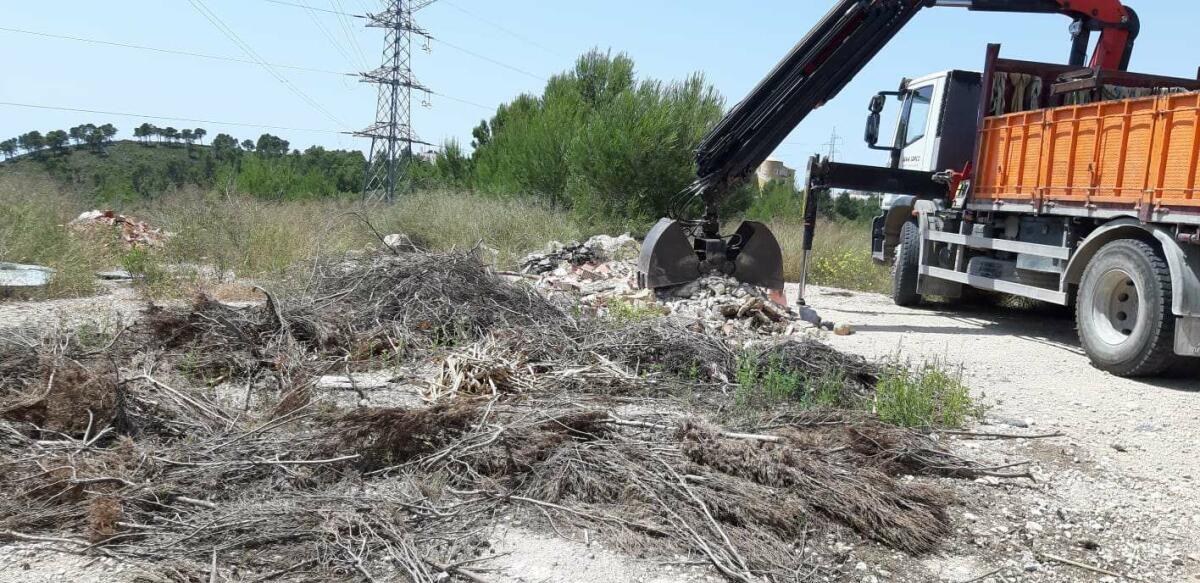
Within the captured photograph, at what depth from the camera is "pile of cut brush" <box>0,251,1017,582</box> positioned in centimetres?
338

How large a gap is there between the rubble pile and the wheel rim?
2.37 meters

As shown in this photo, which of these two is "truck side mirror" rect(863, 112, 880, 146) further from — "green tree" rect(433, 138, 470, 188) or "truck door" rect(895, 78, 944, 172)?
"green tree" rect(433, 138, 470, 188)

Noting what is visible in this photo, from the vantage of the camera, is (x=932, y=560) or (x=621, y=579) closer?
(x=621, y=579)

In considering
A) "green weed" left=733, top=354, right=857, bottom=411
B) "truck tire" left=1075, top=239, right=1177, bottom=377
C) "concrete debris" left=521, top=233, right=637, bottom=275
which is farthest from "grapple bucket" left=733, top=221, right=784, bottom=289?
"green weed" left=733, top=354, right=857, bottom=411

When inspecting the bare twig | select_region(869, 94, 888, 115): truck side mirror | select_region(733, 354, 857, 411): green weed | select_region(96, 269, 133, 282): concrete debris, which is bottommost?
select_region(96, 269, 133, 282): concrete debris

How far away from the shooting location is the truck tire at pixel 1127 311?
6.89m

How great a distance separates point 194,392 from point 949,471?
14.2 ft

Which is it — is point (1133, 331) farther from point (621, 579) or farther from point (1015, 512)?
point (621, 579)

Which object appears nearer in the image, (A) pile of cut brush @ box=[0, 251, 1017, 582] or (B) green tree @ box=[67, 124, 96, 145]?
(A) pile of cut brush @ box=[0, 251, 1017, 582]

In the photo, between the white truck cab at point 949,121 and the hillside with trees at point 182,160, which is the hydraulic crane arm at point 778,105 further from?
the hillside with trees at point 182,160

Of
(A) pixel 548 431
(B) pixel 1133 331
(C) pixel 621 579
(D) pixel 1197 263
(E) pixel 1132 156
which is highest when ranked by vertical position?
(E) pixel 1132 156

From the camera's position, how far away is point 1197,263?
266 inches

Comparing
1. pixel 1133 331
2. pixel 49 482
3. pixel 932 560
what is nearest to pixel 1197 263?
pixel 1133 331

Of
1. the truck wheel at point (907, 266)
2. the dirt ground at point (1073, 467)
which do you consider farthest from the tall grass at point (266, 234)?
the dirt ground at point (1073, 467)
